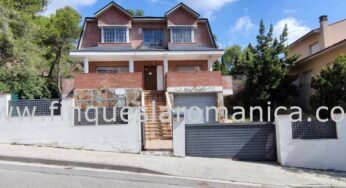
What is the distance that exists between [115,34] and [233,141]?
14.2 meters

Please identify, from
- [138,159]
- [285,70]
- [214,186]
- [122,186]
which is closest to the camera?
[122,186]

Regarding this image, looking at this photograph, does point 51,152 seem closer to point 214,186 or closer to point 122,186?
point 122,186

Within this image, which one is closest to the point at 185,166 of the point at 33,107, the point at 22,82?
the point at 33,107

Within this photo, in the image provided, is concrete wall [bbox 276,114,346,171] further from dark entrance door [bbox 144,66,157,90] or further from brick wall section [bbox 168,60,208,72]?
dark entrance door [bbox 144,66,157,90]

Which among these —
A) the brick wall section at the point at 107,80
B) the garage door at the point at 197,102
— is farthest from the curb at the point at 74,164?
the garage door at the point at 197,102

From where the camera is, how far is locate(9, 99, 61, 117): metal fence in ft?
42.3

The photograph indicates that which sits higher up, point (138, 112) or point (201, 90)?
point (201, 90)

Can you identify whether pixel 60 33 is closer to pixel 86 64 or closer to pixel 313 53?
pixel 86 64

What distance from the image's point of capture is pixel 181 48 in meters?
23.0

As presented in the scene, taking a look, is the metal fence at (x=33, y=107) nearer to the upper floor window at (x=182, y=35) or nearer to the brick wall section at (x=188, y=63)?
the brick wall section at (x=188, y=63)

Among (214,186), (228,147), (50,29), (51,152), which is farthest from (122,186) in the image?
(50,29)

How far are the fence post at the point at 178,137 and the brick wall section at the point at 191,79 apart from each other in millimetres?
7264

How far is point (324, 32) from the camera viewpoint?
25625mm

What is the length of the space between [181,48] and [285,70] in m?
7.47
